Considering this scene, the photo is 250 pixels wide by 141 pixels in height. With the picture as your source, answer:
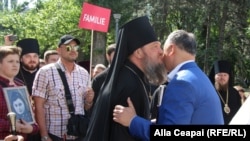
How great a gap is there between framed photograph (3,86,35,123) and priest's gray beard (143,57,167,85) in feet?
4.81

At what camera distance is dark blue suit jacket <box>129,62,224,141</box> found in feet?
11.0

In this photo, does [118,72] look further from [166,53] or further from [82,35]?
[82,35]

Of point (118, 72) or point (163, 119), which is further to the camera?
point (118, 72)

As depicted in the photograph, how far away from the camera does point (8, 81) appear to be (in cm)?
492

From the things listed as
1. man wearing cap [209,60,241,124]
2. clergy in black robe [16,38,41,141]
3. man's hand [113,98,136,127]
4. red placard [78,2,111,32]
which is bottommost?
man wearing cap [209,60,241,124]

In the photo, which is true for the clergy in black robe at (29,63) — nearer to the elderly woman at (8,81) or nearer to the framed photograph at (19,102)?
the elderly woman at (8,81)

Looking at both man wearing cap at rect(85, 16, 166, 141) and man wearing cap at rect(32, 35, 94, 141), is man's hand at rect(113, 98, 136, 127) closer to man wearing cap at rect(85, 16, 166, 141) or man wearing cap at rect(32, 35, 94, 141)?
man wearing cap at rect(85, 16, 166, 141)

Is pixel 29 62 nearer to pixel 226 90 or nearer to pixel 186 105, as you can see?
pixel 226 90

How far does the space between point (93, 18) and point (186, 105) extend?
5.58 metres

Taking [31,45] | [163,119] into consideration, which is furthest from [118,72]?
[31,45]

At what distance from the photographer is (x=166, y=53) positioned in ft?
12.3

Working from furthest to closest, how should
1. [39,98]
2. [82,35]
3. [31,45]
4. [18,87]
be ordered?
[82,35] → [31,45] → [39,98] → [18,87]

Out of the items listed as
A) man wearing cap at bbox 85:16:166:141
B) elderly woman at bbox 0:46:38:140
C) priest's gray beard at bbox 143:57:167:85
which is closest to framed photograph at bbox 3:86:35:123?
elderly woman at bbox 0:46:38:140

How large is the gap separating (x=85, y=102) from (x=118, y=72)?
7.48ft
